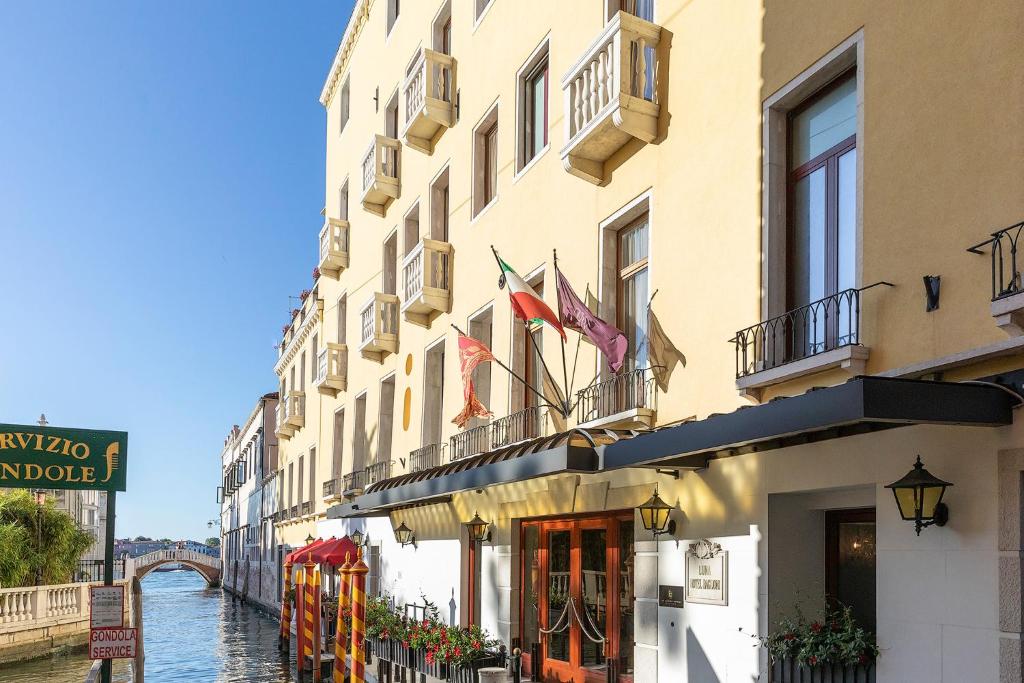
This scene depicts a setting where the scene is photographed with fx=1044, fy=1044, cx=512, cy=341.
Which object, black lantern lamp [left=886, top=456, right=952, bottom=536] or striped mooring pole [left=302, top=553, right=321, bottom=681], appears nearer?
black lantern lamp [left=886, top=456, right=952, bottom=536]

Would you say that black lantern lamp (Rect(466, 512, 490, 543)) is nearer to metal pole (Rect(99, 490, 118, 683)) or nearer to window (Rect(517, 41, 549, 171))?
window (Rect(517, 41, 549, 171))

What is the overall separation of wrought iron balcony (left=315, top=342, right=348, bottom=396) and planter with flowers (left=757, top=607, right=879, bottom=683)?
1946 centimetres

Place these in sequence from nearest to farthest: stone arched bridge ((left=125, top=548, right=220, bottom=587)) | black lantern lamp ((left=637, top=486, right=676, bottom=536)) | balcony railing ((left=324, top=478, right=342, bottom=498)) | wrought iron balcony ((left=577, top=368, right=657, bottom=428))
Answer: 1. black lantern lamp ((left=637, top=486, right=676, bottom=536))
2. wrought iron balcony ((left=577, top=368, right=657, bottom=428))
3. balcony railing ((left=324, top=478, right=342, bottom=498))
4. stone arched bridge ((left=125, top=548, right=220, bottom=587))

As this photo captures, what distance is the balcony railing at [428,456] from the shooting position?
58.2 ft

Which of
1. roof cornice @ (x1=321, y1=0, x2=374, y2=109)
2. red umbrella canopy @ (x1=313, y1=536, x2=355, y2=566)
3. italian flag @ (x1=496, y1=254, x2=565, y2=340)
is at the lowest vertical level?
red umbrella canopy @ (x1=313, y1=536, x2=355, y2=566)

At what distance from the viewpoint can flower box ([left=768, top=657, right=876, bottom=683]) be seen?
7512 mm

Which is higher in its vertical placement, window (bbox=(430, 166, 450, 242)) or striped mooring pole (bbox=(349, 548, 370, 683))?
window (bbox=(430, 166, 450, 242))

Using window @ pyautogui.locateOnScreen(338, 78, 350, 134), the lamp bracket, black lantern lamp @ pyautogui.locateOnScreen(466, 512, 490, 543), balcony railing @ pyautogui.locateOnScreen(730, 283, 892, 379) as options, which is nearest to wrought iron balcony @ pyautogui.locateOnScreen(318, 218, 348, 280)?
window @ pyautogui.locateOnScreen(338, 78, 350, 134)

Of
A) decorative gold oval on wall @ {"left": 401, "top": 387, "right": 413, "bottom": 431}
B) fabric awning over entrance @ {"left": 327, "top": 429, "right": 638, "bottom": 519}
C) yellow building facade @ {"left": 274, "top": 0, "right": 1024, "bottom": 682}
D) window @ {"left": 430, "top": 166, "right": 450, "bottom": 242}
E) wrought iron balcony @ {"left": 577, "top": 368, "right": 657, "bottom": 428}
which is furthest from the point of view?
decorative gold oval on wall @ {"left": 401, "top": 387, "right": 413, "bottom": 431}

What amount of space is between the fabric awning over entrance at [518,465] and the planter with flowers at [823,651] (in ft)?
8.26

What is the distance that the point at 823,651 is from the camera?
771cm

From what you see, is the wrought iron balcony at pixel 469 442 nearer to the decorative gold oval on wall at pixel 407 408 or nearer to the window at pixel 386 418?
the decorative gold oval on wall at pixel 407 408

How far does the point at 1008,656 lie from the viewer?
20.7ft

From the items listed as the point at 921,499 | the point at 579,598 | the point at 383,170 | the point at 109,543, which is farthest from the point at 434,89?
the point at 921,499
